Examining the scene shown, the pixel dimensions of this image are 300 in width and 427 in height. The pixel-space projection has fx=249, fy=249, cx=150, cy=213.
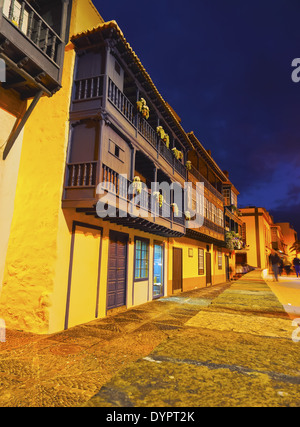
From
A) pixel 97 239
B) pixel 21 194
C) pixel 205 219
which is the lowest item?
pixel 97 239

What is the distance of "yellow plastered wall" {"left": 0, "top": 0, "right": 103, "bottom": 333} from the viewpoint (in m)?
6.53

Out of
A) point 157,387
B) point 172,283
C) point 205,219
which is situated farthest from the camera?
point 205,219

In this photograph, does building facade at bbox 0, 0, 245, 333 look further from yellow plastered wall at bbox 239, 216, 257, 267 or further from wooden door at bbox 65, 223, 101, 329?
yellow plastered wall at bbox 239, 216, 257, 267

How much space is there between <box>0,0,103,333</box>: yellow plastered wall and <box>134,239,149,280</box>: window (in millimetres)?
4162

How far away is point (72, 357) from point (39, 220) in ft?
12.3

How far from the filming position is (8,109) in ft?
22.7

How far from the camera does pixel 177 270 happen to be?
14586 mm

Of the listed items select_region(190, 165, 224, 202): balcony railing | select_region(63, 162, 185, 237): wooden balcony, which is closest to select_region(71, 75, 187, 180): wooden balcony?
select_region(63, 162, 185, 237): wooden balcony

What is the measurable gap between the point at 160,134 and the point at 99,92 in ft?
14.5

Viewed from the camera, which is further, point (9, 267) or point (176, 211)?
point (176, 211)

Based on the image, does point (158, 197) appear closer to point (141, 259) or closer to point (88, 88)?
point (141, 259)

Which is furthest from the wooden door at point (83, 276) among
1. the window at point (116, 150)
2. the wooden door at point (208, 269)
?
the wooden door at point (208, 269)

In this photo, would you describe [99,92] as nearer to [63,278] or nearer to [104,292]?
[63,278]

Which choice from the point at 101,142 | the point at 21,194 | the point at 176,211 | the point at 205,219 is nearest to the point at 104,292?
the point at 21,194
